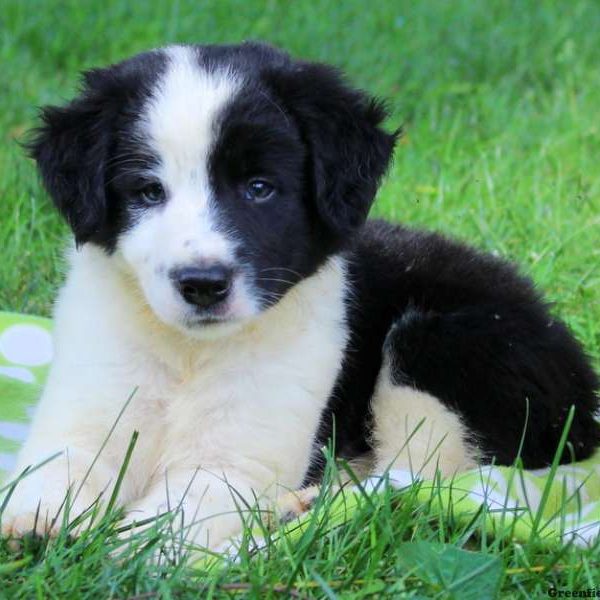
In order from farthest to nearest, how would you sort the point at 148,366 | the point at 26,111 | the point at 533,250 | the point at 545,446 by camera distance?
the point at 26,111 → the point at 533,250 → the point at 545,446 → the point at 148,366

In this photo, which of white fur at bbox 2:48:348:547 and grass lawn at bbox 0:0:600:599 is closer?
grass lawn at bbox 0:0:600:599

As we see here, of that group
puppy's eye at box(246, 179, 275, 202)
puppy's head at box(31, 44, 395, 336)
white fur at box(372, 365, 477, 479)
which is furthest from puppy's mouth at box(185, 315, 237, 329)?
white fur at box(372, 365, 477, 479)

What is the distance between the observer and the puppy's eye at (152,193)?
3.36 m

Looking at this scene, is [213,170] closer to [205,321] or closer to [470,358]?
[205,321]

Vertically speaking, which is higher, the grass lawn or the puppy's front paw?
the grass lawn

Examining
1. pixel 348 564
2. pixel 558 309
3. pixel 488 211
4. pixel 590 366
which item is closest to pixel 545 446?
pixel 590 366

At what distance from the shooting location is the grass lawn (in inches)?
109

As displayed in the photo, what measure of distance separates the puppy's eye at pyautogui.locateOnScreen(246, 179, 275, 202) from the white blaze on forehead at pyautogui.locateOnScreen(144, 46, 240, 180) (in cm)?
15

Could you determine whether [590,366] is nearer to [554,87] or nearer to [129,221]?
[129,221]

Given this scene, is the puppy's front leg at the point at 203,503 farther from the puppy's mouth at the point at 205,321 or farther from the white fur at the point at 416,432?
the white fur at the point at 416,432

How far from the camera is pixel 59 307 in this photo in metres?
3.87

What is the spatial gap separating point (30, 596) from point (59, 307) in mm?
1372

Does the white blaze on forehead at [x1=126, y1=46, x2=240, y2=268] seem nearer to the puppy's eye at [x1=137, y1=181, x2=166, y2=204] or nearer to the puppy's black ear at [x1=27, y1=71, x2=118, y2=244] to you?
the puppy's eye at [x1=137, y1=181, x2=166, y2=204]

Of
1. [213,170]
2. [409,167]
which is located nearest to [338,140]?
[213,170]
